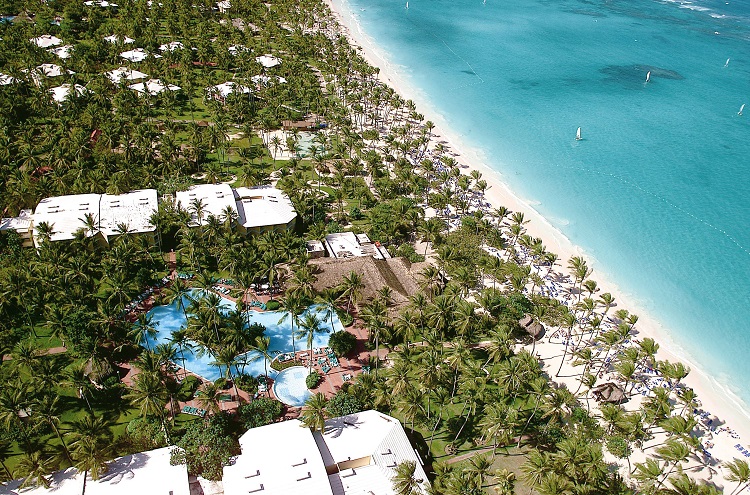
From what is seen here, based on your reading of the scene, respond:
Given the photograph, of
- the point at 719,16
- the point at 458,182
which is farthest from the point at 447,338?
the point at 719,16

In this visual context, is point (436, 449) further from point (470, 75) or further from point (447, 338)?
point (470, 75)

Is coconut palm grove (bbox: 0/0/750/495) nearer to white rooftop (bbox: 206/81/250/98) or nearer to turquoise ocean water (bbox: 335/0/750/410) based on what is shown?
white rooftop (bbox: 206/81/250/98)

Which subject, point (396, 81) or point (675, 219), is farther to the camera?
point (396, 81)

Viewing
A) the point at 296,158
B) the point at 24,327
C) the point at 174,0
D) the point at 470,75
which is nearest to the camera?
the point at 24,327

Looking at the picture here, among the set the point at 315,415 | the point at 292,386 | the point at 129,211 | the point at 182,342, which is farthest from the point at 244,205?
the point at 315,415

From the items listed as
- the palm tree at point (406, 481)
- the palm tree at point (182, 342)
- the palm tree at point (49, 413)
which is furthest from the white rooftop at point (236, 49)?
the palm tree at point (406, 481)

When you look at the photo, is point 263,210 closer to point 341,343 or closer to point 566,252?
point 341,343
